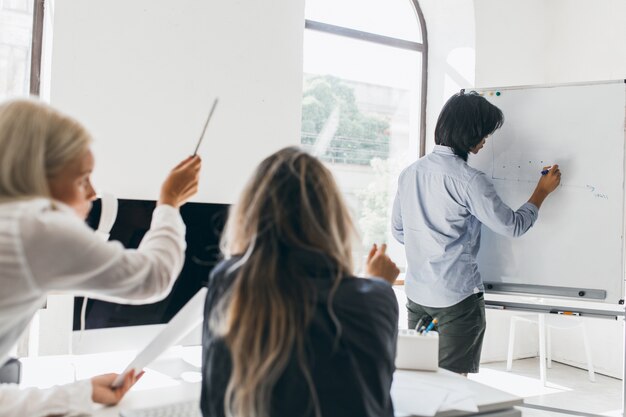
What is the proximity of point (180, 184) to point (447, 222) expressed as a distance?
51.5 inches

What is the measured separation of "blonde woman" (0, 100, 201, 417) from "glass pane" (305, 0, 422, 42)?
3.12 metres

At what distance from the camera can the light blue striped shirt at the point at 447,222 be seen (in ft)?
7.18

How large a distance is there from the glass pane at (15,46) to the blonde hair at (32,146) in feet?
7.38

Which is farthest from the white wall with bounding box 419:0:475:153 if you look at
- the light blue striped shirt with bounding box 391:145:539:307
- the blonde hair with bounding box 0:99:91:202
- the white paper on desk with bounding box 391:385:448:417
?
the blonde hair with bounding box 0:99:91:202

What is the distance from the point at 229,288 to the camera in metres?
0.95

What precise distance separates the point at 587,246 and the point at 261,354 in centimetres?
197

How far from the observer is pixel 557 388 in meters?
3.57

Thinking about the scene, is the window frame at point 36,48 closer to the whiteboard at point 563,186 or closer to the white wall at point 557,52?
the whiteboard at point 563,186

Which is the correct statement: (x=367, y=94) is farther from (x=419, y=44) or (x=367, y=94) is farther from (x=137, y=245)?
(x=137, y=245)

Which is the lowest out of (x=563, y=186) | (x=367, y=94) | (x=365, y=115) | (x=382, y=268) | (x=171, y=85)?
(x=382, y=268)

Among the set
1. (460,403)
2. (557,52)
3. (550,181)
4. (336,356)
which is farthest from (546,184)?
(557,52)

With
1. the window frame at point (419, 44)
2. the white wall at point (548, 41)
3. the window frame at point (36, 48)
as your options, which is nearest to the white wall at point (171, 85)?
the window frame at point (36, 48)

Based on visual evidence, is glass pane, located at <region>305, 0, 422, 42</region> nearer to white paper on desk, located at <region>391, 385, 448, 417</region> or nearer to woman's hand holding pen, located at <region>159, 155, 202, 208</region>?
woman's hand holding pen, located at <region>159, 155, 202, 208</region>

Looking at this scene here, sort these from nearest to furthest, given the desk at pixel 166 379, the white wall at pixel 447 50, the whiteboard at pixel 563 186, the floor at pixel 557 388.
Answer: the desk at pixel 166 379, the whiteboard at pixel 563 186, the floor at pixel 557 388, the white wall at pixel 447 50
